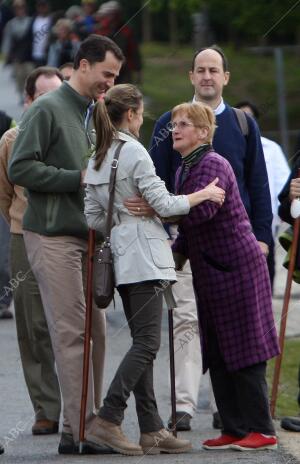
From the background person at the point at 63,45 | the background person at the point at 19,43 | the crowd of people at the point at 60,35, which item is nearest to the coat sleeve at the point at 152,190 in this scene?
the crowd of people at the point at 60,35

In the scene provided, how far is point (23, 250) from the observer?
27.7 ft

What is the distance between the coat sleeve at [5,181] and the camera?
28.4 ft

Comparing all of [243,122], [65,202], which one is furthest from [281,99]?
[65,202]

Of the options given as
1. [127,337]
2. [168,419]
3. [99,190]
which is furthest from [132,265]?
[127,337]

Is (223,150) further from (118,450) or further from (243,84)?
(243,84)

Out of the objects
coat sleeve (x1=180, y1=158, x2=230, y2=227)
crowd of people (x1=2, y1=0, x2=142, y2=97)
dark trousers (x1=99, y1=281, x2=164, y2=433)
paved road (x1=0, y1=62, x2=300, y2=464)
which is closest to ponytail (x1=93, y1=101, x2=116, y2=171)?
coat sleeve (x1=180, y1=158, x2=230, y2=227)

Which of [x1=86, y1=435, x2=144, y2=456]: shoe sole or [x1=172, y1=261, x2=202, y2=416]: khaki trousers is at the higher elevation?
[x1=172, y1=261, x2=202, y2=416]: khaki trousers

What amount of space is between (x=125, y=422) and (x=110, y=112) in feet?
7.42

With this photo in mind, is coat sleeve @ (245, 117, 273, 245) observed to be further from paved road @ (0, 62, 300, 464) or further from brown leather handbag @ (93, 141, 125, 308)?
brown leather handbag @ (93, 141, 125, 308)

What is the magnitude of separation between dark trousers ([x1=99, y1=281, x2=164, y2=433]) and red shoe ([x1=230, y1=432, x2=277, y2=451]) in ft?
1.99

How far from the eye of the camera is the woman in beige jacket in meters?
7.12

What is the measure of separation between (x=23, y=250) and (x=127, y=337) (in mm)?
3803

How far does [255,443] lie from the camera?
7.40 m

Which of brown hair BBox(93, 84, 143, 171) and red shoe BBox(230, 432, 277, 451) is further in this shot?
red shoe BBox(230, 432, 277, 451)
